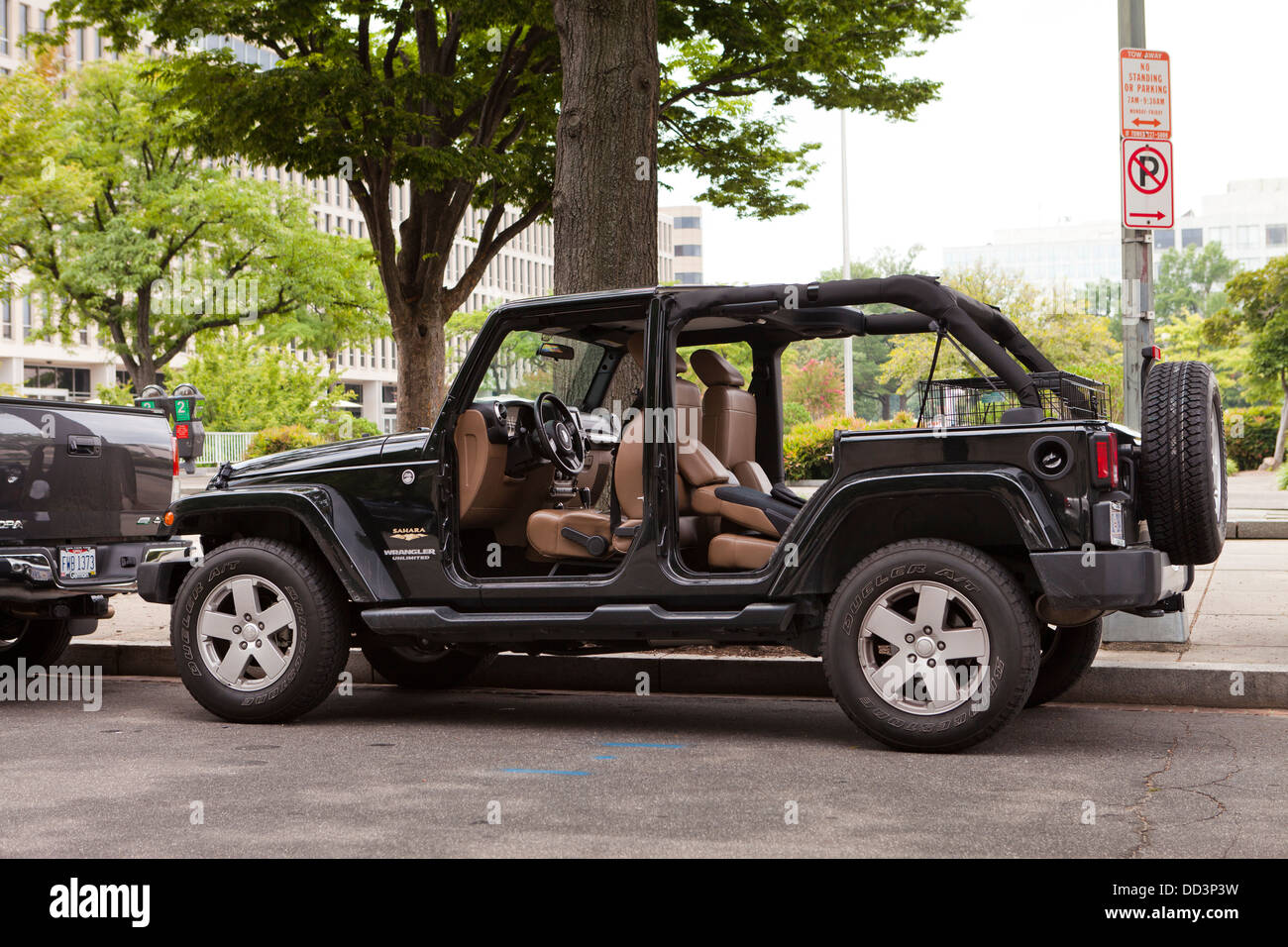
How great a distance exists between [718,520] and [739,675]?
1.51m

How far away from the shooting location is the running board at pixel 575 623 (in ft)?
21.1

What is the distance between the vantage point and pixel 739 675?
8039mm

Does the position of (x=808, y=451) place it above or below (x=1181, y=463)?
above

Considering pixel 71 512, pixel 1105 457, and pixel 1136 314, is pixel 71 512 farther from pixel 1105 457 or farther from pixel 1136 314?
pixel 1136 314

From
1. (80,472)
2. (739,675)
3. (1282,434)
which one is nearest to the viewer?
(739,675)

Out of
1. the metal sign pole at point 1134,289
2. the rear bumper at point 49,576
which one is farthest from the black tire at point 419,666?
the metal sign pole at point 1134,289

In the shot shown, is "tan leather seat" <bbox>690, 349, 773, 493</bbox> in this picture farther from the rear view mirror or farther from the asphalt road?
the asphalt road

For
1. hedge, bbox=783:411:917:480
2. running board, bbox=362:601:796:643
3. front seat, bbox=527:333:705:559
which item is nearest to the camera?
running board, bbox=362:601:796:643

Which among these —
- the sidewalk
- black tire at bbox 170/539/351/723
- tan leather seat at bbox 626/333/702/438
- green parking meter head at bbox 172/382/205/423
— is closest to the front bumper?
tan leather seat at bbox 626/333/702/438

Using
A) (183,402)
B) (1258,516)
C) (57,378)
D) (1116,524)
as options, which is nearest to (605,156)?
(1116,524)

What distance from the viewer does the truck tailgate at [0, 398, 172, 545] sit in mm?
8258

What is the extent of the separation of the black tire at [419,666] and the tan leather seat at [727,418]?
2.11 meters

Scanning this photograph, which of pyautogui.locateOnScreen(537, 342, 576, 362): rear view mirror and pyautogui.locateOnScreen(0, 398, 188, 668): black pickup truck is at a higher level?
pyautogui.locateOnScreen(537, 342, 576, 362): rear view mirror

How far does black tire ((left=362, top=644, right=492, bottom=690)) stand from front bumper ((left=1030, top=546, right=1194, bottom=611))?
360 centimetres
